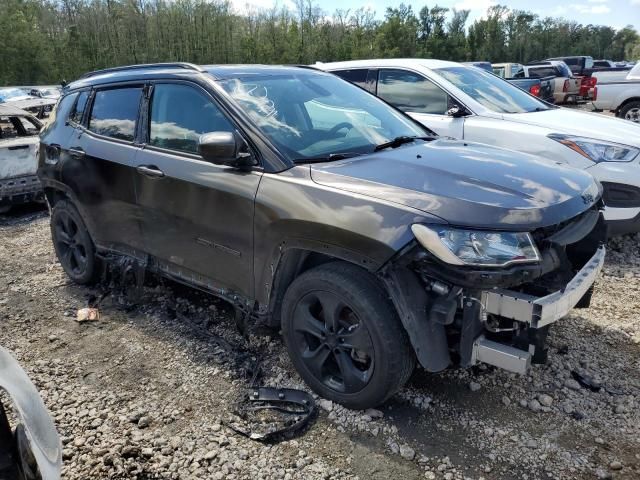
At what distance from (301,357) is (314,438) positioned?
48 cm

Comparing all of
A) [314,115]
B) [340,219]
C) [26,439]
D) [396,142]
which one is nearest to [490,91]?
[396,142]

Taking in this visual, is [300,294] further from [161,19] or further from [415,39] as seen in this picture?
[415,39]

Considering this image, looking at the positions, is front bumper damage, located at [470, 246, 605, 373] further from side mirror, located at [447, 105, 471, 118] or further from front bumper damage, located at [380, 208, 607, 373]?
side mirror, located at [447, 105, 471, 118]

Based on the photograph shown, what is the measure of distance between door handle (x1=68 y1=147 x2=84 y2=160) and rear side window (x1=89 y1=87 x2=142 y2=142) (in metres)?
0.20

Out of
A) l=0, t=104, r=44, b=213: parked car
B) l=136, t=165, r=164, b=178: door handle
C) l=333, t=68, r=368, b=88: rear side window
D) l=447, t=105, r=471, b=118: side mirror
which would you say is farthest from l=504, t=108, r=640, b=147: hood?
l=0, t=104, r=44, b=213: parked car

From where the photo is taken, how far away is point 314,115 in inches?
139

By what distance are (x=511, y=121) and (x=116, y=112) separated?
12.6ft

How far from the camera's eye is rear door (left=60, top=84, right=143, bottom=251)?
4016mm

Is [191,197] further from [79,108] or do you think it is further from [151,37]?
[151,37]

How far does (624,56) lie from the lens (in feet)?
263

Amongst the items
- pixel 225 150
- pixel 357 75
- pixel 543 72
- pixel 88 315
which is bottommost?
pixel 88 315

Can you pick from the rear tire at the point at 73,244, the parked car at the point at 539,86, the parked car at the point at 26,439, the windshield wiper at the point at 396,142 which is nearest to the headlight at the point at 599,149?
the windshield wiper at the point at 396,142

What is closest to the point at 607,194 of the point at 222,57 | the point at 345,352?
the point at 345,352

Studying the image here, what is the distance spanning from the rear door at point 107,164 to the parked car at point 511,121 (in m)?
3.32
